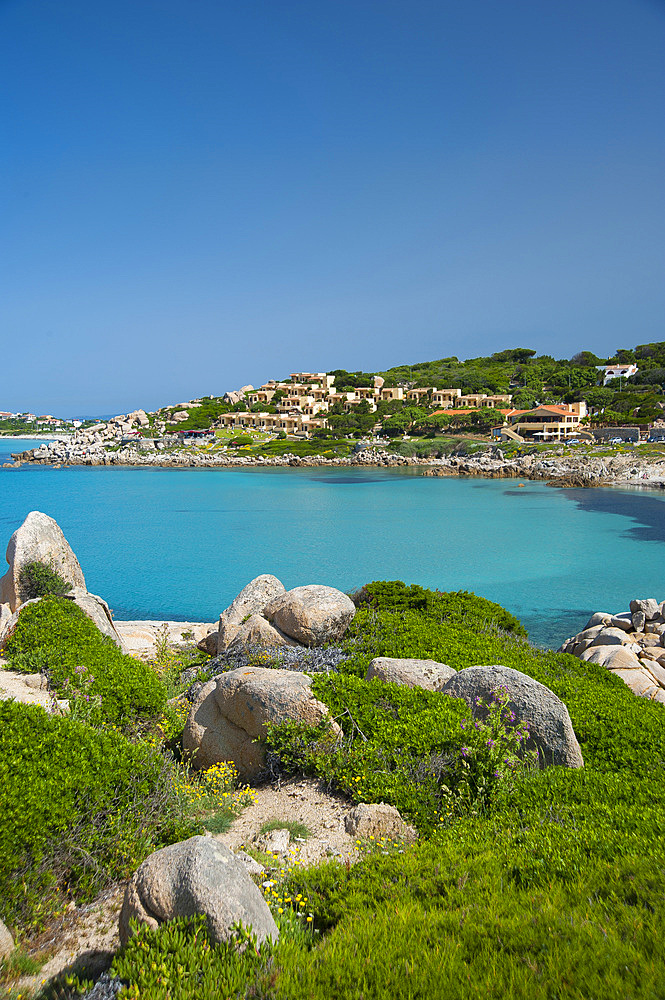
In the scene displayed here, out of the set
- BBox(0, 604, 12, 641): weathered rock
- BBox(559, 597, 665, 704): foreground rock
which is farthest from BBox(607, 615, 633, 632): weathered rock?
BBox(0, 604, 12, 641): weathered rock

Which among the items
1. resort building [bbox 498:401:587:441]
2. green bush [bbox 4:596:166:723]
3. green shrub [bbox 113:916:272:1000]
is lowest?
green bush [bbox 4:596:166:723]

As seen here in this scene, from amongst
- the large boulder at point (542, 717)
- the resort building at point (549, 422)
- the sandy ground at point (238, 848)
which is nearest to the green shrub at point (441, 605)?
the large boulder at point (542, 717)

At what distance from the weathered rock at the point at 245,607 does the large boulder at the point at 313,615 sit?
2.83 feet

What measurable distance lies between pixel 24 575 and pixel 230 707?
9453 millimetres

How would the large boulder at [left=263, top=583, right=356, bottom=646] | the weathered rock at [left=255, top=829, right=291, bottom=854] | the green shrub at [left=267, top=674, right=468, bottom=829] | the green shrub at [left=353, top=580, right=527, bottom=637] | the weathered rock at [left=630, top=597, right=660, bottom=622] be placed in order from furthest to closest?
the weathered rock at [left=630, top=597, right=660, bottom=622]
the green shrub at [left=353, top=580, right=527, bottom=637]
the large boulder at [left=263, top=583, right=356, bottom=646]
the green shrub at [left=267, top=674, right=468, bottom=829]
the weathered rock at [left=255, top=829, right=291, bottom=854]

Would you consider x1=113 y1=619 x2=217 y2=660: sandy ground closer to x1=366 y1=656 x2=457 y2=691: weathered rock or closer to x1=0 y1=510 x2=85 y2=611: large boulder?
x1=0 y1=510 x2=85 y2=611: large boulder

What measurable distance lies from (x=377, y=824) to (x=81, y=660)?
682 centimetres

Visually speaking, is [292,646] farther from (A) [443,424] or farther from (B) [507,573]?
(A) [443,424]

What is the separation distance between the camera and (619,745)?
7066mm

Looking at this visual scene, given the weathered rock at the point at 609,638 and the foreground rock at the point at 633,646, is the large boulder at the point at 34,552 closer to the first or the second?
the foreground rock at the point at 633,646

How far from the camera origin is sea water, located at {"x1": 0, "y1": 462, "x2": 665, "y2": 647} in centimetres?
2361

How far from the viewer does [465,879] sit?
4.23 m

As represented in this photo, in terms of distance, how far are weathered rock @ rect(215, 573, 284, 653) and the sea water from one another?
8888 millimetres

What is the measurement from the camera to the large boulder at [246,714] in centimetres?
737
